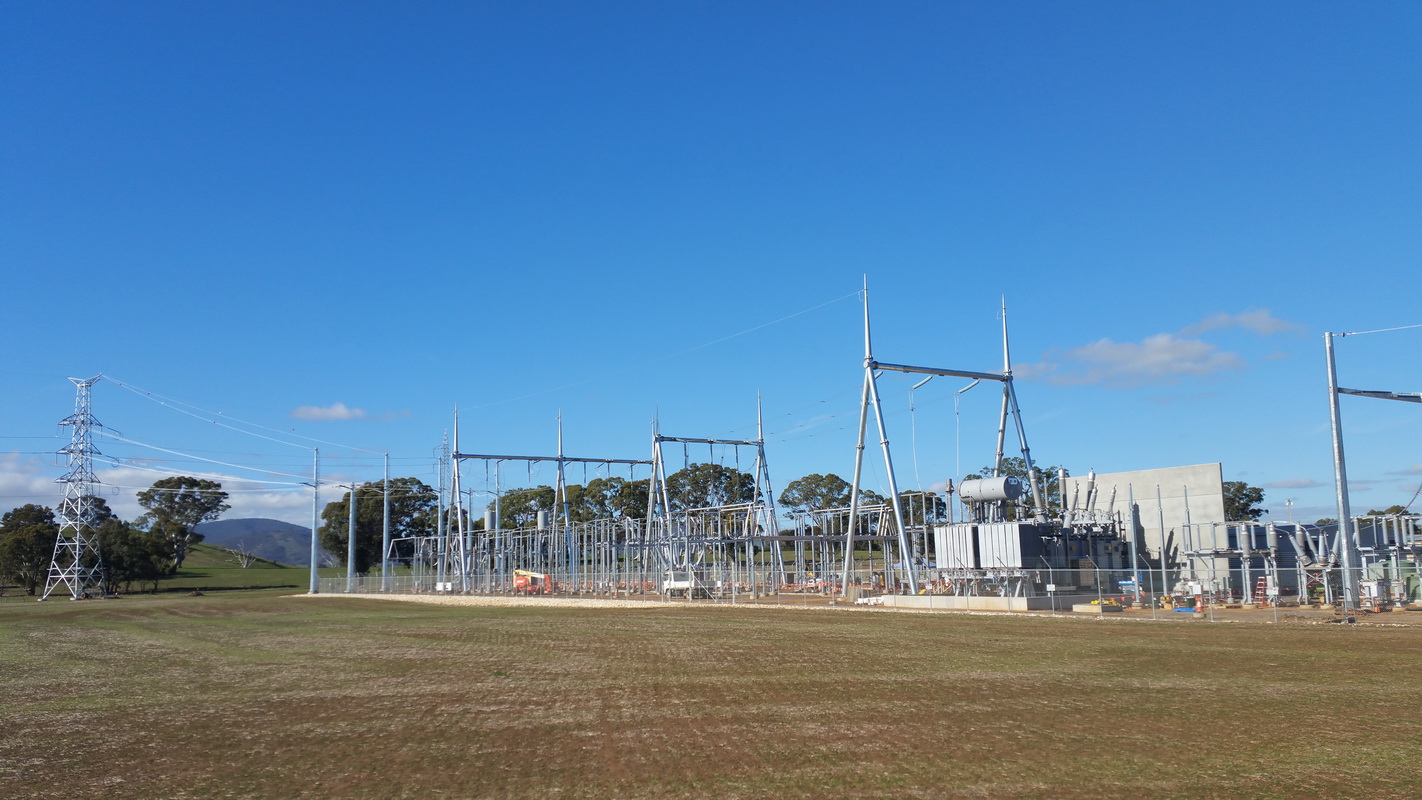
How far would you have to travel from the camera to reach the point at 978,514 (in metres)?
51.2

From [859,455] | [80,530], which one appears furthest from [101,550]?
[859,455]

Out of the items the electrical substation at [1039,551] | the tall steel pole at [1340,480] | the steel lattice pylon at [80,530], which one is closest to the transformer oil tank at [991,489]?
the electrical substation at [1039,551]

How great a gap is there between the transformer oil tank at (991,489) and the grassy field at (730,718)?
21102 millimetres

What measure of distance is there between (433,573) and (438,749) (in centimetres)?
8316

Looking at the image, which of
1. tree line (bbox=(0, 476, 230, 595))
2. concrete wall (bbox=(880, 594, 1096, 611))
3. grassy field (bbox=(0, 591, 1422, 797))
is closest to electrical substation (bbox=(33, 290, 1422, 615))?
concrete wall (bbox=(880, 594, 1096, 611))

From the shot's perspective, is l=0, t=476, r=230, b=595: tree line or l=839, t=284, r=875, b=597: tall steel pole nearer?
l=839, t=284, r=875, b=597: tall steel pole

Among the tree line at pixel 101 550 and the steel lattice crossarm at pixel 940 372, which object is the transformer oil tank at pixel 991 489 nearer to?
the steel lattice crossarm at pixel 940 372

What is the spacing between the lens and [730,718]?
1462cm

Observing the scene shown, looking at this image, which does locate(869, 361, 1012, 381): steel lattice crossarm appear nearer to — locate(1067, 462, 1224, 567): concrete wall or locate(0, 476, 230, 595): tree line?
locate(1067, 462, 1224, 567): concrete wall

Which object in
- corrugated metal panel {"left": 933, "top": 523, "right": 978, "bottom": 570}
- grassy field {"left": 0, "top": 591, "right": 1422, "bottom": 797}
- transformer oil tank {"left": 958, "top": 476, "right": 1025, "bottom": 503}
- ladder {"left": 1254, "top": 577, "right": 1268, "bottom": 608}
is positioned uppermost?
transformer oil tank {"left": 958, "top": 476, "right": 1025, "bottom": 503}

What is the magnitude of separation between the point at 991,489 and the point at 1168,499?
1396 centimetres

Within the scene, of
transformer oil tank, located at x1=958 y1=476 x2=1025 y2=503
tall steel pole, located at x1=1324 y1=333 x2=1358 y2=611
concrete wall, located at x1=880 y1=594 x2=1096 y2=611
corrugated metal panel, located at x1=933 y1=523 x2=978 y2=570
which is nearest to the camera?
tall steel pole, located at x1=1324 y1=333 x2=1358 y2=611

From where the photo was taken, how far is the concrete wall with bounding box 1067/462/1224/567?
54.0 meters

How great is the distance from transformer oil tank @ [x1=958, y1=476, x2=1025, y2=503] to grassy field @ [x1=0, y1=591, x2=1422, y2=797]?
21102mm
